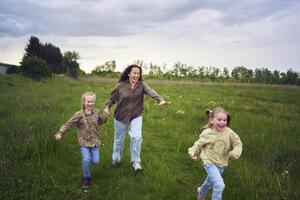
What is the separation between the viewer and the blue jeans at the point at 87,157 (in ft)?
21.3

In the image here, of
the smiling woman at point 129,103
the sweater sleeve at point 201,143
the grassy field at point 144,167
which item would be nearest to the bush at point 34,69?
the grassy field at point 144,167

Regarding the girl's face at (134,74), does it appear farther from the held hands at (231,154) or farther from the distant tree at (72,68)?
the distant tree at (72,68)

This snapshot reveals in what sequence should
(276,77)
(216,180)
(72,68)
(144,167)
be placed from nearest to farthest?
(216,180) → (144,167) → (72,68) → (276,77)

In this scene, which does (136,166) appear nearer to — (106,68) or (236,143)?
(236,143)

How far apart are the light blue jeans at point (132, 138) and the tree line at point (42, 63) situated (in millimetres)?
35451

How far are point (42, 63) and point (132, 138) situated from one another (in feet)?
127

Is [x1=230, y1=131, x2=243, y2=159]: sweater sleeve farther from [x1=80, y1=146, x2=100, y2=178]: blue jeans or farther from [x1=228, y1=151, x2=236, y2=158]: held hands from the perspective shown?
[x1=80, y1=146, x2=100, y2=178]: blue jeans

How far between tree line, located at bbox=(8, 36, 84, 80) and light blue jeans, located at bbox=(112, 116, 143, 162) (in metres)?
35.5

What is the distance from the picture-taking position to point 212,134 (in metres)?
5.29

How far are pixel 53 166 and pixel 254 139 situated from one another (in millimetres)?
5244

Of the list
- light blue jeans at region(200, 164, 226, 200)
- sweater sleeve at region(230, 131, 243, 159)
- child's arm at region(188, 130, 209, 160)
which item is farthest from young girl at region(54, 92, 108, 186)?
sweater sleeve at region(230, 131, 243, 159)

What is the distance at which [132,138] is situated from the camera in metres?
7.28

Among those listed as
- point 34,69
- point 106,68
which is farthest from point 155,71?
point 34,69

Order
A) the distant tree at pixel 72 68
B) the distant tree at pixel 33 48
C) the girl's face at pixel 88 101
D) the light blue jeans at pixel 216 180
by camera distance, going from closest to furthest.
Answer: the light blue jeans at pixel 216 180 < the girl's face at pixel 88 101 < the distant tree at pixel 33 48 < the distant tree at pixel 72 68
